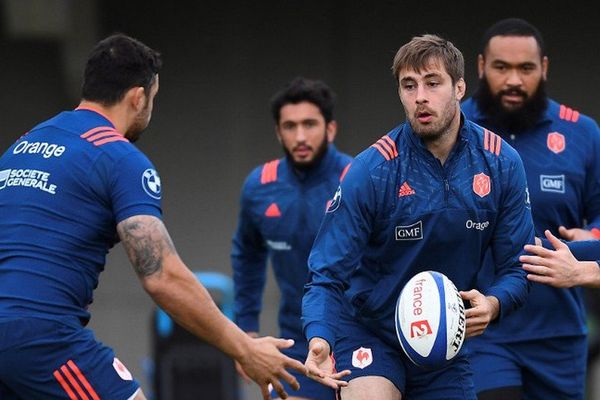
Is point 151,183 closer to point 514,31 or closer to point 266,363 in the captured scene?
point 266,363

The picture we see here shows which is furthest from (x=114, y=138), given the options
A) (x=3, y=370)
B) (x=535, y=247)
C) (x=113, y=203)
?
(x=535, y=247)

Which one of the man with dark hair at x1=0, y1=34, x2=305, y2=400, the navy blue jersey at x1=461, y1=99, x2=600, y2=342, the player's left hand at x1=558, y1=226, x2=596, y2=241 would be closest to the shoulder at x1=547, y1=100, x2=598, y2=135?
the navy blue jersey at x1=461, y1=99, x2=600, y2=342

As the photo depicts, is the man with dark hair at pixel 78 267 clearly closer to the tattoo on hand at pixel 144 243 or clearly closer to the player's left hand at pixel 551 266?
the tattoo on hand at pixel 144 243

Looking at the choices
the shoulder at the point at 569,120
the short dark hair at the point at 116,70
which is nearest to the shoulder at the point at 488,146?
the shoulder at the point at 569,120

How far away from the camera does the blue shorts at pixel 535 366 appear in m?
7.25

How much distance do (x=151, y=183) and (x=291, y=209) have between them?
9.22 feet

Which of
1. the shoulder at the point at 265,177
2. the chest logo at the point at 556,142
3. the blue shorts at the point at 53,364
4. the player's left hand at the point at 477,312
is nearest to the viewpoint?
the blue shorts at the point at 53,364

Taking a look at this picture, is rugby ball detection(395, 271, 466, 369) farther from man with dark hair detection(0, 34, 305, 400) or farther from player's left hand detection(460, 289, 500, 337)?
man with dark hair detection(0, 34, 305, 400)

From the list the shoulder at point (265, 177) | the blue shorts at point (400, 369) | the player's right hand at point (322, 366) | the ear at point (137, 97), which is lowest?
the blue shorts at point (400, 369)

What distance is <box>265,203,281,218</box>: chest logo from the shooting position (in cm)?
830

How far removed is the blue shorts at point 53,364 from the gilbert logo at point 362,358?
43.9 inches

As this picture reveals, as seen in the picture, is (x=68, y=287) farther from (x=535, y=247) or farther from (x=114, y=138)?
(x=535, y=247)

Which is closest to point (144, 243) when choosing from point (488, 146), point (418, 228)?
point (418, 228)

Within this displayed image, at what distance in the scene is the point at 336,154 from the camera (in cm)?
846
